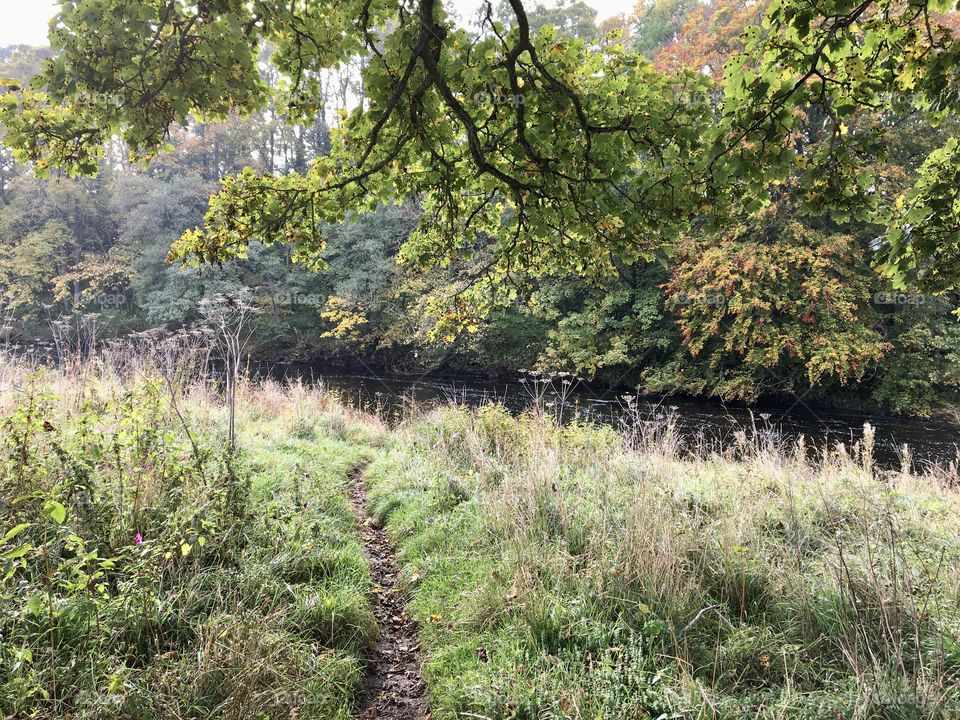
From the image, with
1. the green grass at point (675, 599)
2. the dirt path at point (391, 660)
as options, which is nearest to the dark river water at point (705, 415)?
the green grass at point (675, 599)

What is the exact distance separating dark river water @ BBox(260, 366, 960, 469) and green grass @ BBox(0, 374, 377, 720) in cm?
478

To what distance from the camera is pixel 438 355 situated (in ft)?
71.2

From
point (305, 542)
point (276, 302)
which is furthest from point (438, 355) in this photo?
point (305, 542)

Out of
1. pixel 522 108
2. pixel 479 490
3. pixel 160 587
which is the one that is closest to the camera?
pixel 160 587

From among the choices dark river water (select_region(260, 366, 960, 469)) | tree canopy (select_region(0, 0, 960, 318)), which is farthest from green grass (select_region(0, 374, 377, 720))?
dark river water (select_region(260, 366, 960, 469))

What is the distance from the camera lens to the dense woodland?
43.8 ft

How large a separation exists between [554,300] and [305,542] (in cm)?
1572

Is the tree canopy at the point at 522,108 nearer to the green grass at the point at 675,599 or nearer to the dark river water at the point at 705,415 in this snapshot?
the green grass at the point at 675,599

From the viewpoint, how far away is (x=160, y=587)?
8.95 ft

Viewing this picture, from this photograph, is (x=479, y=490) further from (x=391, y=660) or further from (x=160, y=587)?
(x=160, y=587)

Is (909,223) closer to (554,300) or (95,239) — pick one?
(554,300)

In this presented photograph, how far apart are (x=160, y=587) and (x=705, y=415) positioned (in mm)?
13643

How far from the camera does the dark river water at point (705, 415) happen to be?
1037 centimetres

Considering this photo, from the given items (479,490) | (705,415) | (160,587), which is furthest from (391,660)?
(705,415)
